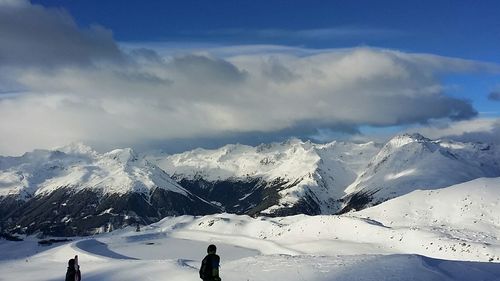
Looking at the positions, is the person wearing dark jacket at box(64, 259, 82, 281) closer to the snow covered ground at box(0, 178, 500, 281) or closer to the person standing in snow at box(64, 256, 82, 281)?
the person standing in snow at box(64, 256, 82, 281)

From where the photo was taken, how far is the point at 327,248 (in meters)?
76.0

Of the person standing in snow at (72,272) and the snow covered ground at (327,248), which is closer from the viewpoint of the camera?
the person standing in snow at (72,272)

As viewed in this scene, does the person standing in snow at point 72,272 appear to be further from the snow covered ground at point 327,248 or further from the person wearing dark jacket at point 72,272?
the snow covered ground at point 327,248

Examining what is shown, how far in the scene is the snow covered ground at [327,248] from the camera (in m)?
32.8

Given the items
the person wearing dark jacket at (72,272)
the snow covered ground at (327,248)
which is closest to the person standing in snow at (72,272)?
the person wearing dark jacket at (72,272)

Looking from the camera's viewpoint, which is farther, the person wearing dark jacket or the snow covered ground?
the snow covered ground

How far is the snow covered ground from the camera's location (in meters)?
32.8

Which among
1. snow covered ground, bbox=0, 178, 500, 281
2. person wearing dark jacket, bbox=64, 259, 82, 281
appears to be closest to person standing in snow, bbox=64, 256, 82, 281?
person wearing dark jacket, bbox=64, 259, 82, 281

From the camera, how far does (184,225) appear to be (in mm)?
162375

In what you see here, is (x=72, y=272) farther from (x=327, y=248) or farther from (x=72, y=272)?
(x=327, y=248)

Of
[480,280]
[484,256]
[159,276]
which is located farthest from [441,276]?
[484,256]

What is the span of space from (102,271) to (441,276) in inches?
952

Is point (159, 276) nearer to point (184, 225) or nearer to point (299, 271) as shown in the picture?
point (299, 271)

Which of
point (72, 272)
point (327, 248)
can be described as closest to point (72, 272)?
point (72, 272)
